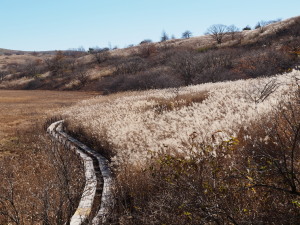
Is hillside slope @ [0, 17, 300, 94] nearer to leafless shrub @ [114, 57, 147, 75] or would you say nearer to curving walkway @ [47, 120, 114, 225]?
leafless shrub @ [114, 57, 147, 75]

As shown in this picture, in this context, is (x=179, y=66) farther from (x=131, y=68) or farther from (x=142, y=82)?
(x=131, y=68)

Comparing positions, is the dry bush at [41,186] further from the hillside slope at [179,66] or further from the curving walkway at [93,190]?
the hillside slope at [179,66]

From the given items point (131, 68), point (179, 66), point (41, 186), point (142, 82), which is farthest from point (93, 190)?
point (131, 68)

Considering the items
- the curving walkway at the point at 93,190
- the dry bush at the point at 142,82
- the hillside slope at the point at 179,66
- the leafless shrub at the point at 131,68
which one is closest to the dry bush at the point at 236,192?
the curving walkway at the point at 93,190

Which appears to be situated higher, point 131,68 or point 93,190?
point 131,68

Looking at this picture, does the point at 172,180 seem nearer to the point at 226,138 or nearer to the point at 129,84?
the point at 226,138

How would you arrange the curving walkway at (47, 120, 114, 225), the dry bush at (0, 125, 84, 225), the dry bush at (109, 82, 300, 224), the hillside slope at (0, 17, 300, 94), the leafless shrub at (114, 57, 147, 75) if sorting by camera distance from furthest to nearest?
the leafless shrub at (114, 57, 147, 75) < the hillside slope at (0, 17, 300, 94) < the curving walkway at (47, 120, 114, 225) < the dry bush at (0, 125, 84, 225) < the dry bush at (109, 82, 300, 224)

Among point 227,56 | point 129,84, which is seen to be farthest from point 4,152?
point 227,56

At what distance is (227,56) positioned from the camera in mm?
41906

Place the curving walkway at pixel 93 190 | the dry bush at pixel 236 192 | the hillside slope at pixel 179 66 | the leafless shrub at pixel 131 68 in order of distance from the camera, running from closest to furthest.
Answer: the dry bush at pixel 236 192
the curving walkway at pixel 93 190
the hillside slope at pixel 179 66
the leafless shrub at pixel 131 68

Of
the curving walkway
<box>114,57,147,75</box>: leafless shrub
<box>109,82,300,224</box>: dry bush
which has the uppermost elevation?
<box>114,57,147,75</box>: leafless shrub

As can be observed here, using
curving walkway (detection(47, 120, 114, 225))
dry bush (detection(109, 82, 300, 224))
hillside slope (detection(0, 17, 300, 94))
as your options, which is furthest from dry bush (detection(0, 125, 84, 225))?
hillside slope (detection(0, 17, 300, 94))

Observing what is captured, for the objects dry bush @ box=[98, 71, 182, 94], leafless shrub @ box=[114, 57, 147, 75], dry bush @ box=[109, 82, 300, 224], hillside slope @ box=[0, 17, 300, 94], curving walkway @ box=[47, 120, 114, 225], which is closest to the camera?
dry bush @ box=[109, 82, 300, 224]

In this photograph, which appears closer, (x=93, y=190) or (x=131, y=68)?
(x=93, y=190)
